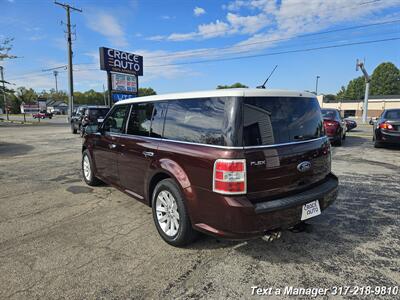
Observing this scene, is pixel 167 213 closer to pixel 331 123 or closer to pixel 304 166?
pixel 304 166

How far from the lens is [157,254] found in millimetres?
3076

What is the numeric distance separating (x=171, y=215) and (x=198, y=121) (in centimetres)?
118

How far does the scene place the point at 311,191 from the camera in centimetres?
307

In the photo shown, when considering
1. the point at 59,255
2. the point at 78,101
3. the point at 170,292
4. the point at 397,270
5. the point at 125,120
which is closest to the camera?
the point at 170,292

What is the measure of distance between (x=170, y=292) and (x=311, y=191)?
1843mm

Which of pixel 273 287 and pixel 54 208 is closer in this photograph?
pixel 273 287

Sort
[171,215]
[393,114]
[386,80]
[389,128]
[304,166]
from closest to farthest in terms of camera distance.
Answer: [304,166] → [171,215] → [389,128] → [393,114] → [386,80]

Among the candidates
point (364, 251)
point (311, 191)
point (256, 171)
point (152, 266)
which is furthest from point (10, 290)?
point (364, 251)

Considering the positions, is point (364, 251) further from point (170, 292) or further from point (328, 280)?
point (170, 292)

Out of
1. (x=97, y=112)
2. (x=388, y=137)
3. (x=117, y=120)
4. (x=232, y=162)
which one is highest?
(x=97, y=112)

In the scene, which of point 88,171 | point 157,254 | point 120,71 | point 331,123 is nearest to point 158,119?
point 157,254

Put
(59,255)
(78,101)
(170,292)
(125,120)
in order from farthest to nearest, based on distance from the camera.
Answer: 1. (78,101)
2. (125,120)
3. (59,255)
4. (170,292)

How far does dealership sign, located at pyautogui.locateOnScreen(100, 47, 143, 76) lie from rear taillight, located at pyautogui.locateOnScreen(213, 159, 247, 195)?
469 inches

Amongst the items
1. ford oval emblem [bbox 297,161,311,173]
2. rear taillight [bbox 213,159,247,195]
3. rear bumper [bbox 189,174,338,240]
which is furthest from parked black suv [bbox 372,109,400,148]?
rear taillight [bbox 213,159,247,195]
